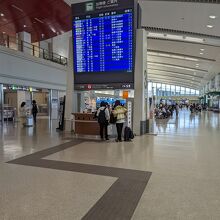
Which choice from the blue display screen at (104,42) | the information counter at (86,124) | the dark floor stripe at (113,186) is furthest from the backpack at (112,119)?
the dark floor stripe at (113,186)

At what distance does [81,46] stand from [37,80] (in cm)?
883

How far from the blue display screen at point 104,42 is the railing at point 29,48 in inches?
273

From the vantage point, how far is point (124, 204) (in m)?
3.22

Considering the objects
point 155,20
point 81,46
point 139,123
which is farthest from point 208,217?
point 155,20

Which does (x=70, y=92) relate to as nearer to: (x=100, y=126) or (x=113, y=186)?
(x=100, y=126)

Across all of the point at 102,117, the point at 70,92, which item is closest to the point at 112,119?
the point at 102,117

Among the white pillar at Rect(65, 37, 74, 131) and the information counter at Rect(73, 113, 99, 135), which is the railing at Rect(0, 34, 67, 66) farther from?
the information counter at Rect(73, 113, 99, 135)

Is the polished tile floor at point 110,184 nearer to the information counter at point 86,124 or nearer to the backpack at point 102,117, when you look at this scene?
the backpack at point 102,117

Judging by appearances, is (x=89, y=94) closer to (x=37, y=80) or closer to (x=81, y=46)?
(x=81, y=46)

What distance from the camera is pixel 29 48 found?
1706 centimetres

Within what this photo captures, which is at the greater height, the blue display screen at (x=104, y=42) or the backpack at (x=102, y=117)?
the blue display screen at (x=104, y=42)

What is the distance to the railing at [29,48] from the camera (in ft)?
48.3

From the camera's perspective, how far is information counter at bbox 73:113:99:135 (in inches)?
384

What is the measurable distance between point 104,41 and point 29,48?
961 centimetres
